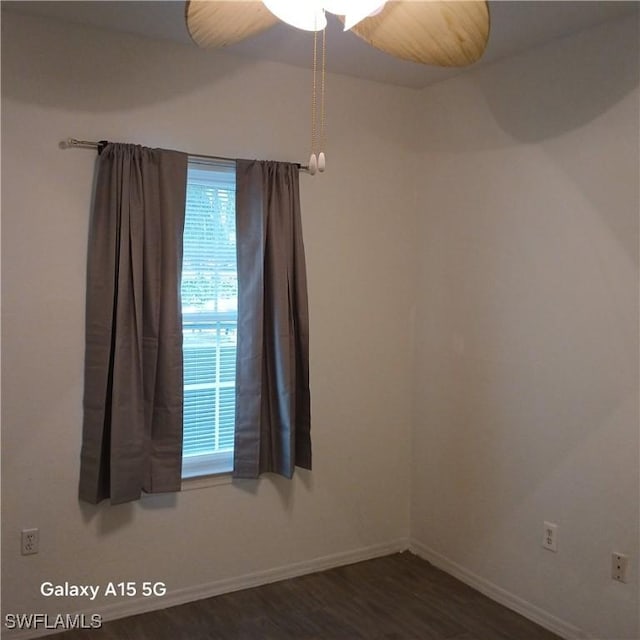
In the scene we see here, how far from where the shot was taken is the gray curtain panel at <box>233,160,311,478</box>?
3.16 m

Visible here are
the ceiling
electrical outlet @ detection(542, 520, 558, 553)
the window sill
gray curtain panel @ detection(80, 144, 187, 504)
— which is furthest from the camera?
the window sill

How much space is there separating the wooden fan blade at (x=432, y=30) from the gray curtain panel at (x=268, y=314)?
1.46 meters

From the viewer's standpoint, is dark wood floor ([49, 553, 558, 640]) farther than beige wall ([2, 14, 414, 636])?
Yes

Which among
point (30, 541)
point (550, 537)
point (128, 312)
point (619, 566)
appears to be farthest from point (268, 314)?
point (619, 566)

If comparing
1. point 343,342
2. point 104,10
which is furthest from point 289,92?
point 343,342

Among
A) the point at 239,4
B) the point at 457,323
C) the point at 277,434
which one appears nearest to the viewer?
the point at 239,4

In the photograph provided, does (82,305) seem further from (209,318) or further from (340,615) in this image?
(340,615)

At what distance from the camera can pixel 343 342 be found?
357 centimetres

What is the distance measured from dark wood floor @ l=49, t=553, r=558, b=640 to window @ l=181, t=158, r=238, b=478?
24.8 inches

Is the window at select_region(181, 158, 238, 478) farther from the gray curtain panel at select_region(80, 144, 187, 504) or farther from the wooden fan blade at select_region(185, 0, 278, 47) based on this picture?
the wooden fan blade at select_region(185, 0, 278, 47)

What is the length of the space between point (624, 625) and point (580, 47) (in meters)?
2.35

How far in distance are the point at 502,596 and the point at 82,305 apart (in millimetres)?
2333

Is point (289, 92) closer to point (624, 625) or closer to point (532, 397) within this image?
point (532, 397)

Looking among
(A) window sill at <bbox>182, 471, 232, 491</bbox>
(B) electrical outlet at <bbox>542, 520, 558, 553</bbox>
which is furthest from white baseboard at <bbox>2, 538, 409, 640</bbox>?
(B) electrical outlet at <bbox>542, 520, 558, 553</bbox>
